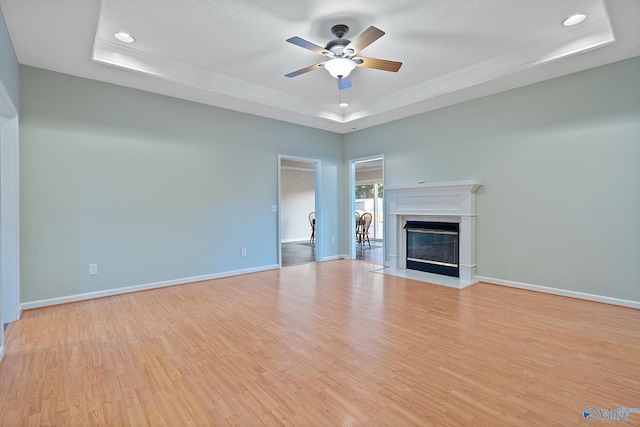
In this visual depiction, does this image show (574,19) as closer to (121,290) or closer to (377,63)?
(377,63)

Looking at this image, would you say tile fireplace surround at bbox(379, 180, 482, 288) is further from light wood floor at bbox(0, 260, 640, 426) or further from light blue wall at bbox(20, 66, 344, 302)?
light blue wall at bbox(20, 66, 344, 302)

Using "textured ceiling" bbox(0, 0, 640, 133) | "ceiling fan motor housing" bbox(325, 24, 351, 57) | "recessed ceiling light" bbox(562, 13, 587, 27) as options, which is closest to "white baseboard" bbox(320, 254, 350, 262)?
"textured ceiling" bbox(0, 0, 640, 133)

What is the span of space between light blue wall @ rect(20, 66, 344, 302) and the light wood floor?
2.09ft

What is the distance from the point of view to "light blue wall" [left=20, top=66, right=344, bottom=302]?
3.43m

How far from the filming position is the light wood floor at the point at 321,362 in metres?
1.67

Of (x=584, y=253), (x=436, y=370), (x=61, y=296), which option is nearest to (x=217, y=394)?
(x=436, y=370)

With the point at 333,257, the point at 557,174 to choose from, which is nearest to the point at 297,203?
the point at 333,257

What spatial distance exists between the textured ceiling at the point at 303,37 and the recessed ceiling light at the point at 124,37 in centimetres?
7

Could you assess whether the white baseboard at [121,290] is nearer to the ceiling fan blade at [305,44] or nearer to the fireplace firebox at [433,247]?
the fireplace firebox at [433,247]

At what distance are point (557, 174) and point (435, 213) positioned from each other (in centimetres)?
163

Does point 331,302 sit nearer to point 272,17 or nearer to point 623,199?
point 272,17

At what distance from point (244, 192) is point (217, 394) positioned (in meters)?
3.67

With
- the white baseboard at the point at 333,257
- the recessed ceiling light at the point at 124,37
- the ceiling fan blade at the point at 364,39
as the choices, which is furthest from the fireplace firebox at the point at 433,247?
the recessed ceiling light at the point at 124,37

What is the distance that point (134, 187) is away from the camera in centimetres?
403
